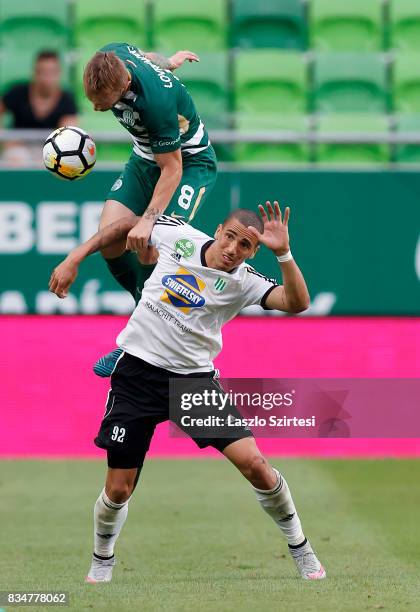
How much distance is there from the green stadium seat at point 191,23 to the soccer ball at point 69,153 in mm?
5940

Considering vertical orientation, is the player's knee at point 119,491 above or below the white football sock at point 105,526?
above

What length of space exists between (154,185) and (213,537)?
2.38m

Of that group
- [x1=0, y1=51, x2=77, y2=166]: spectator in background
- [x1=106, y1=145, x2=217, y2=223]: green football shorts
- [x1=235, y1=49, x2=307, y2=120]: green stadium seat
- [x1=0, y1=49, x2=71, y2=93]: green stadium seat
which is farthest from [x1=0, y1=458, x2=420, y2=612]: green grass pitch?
[x1=0, y1=49, x2=71, y2=93]: green stadium seat

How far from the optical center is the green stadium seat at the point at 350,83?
500 inches

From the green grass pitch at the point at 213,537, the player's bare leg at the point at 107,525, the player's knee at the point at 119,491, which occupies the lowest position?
the green grass pitch at the point at 213,537

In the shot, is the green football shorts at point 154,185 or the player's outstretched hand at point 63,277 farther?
the green football shorts at point 154,185

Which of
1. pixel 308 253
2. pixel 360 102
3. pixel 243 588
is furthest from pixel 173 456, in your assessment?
pixel 243 588

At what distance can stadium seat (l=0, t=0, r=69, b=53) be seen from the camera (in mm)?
13109

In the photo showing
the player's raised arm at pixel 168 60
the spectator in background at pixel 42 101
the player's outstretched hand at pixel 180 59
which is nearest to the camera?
the player's raised arm at pixel 168 60

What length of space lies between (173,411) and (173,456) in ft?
15.8

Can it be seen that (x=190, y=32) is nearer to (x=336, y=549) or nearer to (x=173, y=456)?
(x=173, y=456)

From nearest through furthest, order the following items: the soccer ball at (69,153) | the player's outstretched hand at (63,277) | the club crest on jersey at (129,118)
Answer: the player's outstretched hand at (63,277) → the club crest on jersey at (129,118) → the soccer ball at (69,153)

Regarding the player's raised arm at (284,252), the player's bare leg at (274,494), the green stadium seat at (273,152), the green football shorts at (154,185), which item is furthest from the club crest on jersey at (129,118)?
the green stadium seat at (273,152)

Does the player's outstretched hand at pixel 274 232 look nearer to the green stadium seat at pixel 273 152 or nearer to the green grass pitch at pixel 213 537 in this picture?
the green grass pitch at pixel 213 537
